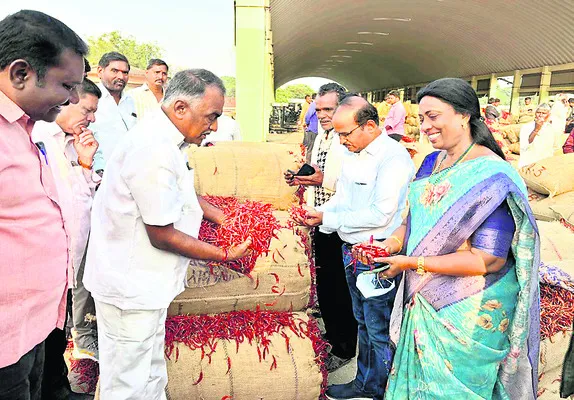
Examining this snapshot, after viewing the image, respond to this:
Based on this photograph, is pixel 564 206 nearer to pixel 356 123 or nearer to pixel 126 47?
pixel 356 123

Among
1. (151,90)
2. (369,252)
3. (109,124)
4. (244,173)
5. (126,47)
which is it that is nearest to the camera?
(369,252)

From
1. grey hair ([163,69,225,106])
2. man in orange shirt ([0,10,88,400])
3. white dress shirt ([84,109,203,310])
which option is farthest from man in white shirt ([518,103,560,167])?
man in orange shirt ([0,10,88,400])

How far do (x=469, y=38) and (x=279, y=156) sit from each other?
23.9 metres

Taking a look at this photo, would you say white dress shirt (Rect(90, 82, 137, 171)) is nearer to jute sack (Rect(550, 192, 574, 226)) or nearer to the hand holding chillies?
the hand holding chillies

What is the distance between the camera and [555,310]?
286 centimetres

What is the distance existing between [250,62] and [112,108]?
18.6ft

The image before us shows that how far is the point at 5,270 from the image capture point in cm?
148

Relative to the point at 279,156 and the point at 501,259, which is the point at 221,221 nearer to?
the point at 279,156

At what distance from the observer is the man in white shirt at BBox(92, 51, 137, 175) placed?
396 centimetres

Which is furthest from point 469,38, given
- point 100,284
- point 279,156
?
point 100,284

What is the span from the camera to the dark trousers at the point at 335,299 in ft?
11.3

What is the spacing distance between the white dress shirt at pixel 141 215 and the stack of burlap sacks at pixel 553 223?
241 centimetres

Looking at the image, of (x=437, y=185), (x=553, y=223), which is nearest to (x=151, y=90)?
(x=437, y=185)

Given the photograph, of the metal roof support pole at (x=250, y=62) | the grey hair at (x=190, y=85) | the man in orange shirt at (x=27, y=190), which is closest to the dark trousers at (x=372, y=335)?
the grey hair at (x=190, y=85)
